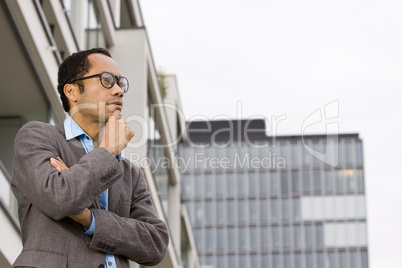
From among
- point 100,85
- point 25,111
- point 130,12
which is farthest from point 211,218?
point 100,85

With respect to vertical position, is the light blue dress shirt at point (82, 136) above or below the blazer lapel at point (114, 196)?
above

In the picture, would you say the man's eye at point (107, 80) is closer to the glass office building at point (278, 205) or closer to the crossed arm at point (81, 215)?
the crossed arm at point (81, 215)

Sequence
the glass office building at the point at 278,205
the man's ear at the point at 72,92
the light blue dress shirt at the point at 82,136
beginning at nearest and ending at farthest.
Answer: the light blue dress shirt at the point at 82,136 → the man's ear at the point at 72,92 → the glass office building at the point at 278,205

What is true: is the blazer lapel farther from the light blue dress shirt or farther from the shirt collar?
the shirt collar

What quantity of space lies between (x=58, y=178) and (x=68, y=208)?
0.38ft

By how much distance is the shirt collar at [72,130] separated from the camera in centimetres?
323

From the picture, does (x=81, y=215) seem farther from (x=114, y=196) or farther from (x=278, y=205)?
(x=278, y=205)

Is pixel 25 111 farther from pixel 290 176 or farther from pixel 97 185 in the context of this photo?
pixel 290 176

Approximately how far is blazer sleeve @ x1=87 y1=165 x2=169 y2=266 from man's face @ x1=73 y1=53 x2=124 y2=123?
1.06ft

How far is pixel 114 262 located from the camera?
3021 mm

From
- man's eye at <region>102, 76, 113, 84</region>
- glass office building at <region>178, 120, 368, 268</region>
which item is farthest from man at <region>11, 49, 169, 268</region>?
glass office building at <region>178, 120, 368, 268</region>

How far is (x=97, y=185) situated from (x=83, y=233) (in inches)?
8.6

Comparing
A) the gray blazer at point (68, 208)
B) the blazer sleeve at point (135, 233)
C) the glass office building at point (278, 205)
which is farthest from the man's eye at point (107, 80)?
the glass office building at point (278, 205)

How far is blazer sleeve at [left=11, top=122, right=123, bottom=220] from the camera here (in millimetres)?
2871
